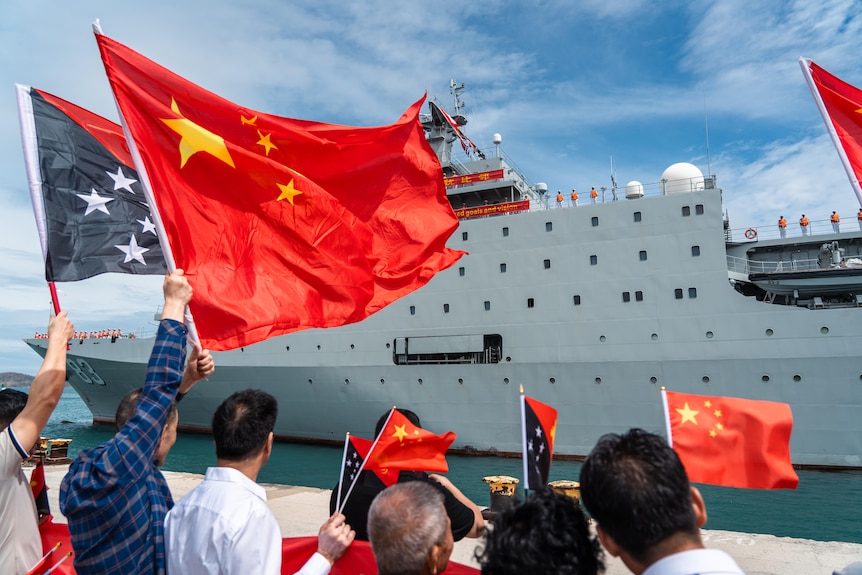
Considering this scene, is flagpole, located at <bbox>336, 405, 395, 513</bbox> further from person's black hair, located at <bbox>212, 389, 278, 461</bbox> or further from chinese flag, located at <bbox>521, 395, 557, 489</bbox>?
person's black hair, located at <bbox>212, 389, 278, 461</bbox>

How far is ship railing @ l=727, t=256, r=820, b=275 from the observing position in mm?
12703

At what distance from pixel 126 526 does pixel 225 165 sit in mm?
2258

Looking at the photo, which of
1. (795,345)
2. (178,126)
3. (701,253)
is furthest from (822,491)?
(178,126)

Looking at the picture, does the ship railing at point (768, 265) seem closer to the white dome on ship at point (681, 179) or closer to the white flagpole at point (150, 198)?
the white dome on ship at point (681, 179)

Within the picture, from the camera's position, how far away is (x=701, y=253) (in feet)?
39.1

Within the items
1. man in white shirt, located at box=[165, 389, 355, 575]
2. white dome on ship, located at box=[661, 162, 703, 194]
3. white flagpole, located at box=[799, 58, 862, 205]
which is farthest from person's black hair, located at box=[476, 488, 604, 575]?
white dome on ship, located at box=[661, 162, 703, 194]

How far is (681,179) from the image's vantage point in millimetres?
13180

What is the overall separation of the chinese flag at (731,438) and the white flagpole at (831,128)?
188cm

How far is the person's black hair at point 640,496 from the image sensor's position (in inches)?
45.1

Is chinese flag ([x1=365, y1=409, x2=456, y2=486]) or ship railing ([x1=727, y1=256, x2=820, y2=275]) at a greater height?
ship railing ([x1=727, y1=256, x2=820, y2=275])

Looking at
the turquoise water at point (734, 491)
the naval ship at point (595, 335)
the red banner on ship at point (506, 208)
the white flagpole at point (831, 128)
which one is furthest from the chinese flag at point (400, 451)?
the red banner on ship at point (506, 208)

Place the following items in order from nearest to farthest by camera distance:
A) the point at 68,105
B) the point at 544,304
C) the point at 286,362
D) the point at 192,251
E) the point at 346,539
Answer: the point at 346,539
the point at 192,251
the point at 68,105
the point at 544,304
the point at 286,362

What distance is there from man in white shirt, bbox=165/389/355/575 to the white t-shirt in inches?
26.3

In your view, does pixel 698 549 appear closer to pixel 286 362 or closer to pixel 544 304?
pixel 544 304
